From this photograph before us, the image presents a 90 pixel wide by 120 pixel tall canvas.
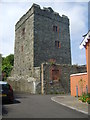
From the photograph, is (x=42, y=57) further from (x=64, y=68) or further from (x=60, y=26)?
(x=60, y=26)

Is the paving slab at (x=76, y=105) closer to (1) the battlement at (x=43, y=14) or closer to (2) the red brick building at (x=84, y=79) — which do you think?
(2) the red brick building at (x=84, y=79)

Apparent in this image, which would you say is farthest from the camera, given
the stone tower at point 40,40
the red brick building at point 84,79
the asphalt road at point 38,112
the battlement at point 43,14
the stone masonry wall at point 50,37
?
the battlement at point 43,14

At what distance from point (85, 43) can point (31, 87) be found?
12.0 meters

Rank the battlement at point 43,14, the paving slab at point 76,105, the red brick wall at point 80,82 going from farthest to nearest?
the battlement at point 43,14 → the red brick wall at point 80,82 → the paving slab at point 76,105

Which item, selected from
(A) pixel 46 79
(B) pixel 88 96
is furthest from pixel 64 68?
(B) pixel 88 96

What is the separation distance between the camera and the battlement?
27484 mm

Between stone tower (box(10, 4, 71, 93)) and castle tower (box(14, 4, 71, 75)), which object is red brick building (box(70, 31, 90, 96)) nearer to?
stone tower (box(10, 4, 71, 93))

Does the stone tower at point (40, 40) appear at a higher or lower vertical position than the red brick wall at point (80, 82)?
higher

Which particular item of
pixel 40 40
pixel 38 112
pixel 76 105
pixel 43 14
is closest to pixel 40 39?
pixel 40 40

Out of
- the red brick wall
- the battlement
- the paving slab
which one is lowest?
the paving slab

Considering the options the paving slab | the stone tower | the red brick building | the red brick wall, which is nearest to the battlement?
the stone tower

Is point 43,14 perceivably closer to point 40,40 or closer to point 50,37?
point 50,37

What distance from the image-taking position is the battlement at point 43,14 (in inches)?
1082

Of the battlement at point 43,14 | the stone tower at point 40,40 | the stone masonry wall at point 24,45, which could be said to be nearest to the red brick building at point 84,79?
the stone tower at point 40,40
